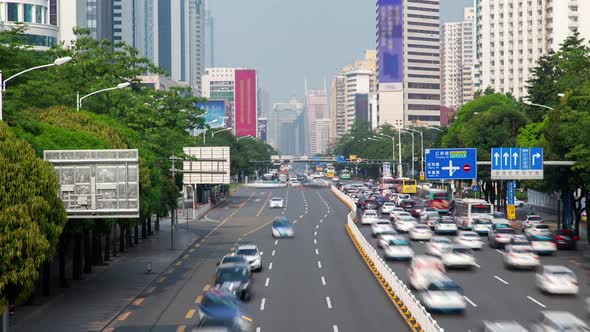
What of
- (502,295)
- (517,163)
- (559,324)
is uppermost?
(517,163)

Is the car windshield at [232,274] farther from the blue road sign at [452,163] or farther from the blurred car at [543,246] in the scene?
the blue road sign at [452,163]

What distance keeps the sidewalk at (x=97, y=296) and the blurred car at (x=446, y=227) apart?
21.0 m

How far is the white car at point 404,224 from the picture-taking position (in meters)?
75.7

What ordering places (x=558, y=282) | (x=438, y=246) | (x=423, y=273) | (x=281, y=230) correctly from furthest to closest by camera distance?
(x=281, y=230)
(x=438, y=246)
(x=558, y=282)
(x=423, y=273)

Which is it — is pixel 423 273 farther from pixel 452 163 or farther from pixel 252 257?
pixel 452 163

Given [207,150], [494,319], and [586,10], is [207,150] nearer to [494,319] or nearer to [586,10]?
[494,319]

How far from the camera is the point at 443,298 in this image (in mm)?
A: 35812

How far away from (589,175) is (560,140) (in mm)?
10901

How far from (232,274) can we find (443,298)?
1041 cm

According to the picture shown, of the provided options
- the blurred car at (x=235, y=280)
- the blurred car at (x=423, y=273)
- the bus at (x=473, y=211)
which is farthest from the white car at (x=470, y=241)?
the blurred car at (x=235, y=280)

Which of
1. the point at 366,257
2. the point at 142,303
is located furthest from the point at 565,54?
the point at 142,303

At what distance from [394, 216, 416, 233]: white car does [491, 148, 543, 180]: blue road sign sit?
8347 millimetres


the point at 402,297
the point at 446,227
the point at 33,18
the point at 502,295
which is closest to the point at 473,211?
the point at 446,227

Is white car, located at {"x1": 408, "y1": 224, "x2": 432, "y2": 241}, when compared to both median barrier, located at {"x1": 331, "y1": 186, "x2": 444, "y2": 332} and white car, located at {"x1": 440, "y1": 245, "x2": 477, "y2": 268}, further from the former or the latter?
white car, located at {"x1": 440, "y1": 245, "x2": 477, "y2": 268}
